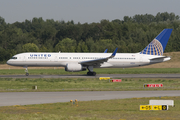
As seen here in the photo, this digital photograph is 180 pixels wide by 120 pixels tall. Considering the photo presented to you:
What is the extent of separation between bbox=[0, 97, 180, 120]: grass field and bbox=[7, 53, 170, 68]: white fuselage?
27.2 metres

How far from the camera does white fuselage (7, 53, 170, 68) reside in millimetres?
47000

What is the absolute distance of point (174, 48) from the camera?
370 ft

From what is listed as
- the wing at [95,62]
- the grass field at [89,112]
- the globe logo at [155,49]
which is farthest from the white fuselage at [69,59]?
the grass field at [89,112]

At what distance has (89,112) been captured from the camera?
666 inches

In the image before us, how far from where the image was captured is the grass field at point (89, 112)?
1524 centimetres

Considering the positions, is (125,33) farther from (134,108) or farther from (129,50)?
(134,108)

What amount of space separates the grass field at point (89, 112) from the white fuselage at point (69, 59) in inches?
1073

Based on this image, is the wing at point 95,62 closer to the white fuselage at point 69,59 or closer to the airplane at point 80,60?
the airplane at point 80,60

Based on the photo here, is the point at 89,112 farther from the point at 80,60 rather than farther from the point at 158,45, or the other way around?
the point at 158,45

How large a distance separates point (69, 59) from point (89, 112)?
31132 millimetres

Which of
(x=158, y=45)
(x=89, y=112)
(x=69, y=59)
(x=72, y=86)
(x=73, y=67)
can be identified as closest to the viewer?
(x=89, y=112)

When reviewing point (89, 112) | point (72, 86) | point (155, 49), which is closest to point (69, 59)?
point (72, 86)

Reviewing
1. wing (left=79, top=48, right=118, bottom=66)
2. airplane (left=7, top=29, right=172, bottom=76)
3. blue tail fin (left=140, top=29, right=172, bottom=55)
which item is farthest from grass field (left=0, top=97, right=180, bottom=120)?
blue tail fin (left=140, top=29, right=172, bottom=55)

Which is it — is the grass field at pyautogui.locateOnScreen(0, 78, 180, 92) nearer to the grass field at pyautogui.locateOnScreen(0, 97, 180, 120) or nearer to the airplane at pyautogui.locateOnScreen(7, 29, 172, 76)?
the grass field at pyautogui.locateOnScreen(0, 97, 180, 120)
